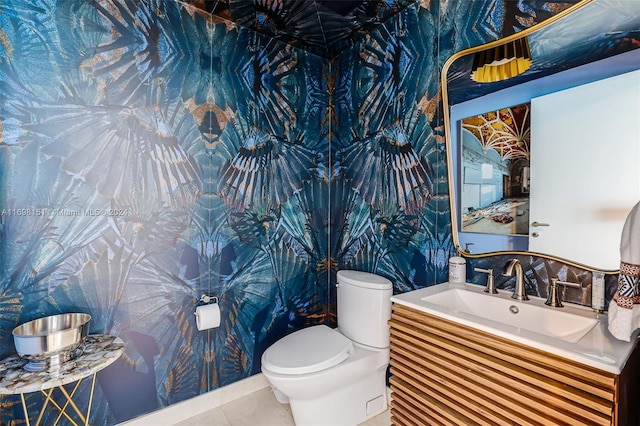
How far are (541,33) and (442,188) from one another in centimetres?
81

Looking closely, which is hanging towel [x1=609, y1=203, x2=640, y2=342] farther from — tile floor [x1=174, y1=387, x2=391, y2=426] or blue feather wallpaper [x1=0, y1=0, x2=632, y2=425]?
tile floor [x1=174, y1=387, x2=391, y2=426]

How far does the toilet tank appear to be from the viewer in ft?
5.72

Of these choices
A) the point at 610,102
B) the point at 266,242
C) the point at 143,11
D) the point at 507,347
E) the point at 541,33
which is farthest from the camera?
the point at 266,242

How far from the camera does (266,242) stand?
2115 mm

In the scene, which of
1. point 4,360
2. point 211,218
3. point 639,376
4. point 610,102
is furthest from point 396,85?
point 4,360

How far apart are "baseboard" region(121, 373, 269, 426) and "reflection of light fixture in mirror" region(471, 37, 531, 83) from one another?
2.35 m

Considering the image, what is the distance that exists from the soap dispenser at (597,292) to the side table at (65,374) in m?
2.02

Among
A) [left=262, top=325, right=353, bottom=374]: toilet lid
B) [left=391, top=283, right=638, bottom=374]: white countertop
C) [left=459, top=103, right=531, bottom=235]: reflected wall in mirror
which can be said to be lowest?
[left=262, top=325, right=353, bottom=374]: toilet lid

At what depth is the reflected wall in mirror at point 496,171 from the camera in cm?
137

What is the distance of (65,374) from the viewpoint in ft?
3.87

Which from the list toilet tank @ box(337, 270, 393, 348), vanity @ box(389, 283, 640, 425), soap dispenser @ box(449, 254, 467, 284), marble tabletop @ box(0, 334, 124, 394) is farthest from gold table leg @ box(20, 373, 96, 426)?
soap dispenser @ box(449, 254, 467, 284)

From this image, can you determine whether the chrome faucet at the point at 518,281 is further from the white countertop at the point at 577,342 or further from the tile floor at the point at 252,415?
the tile floor at the point at 252,415

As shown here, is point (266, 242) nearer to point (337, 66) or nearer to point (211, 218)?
point (211, 218)

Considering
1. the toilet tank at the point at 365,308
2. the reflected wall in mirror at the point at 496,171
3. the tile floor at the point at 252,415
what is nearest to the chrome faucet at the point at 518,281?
the reflected wall in mirror at the point at 496,171
